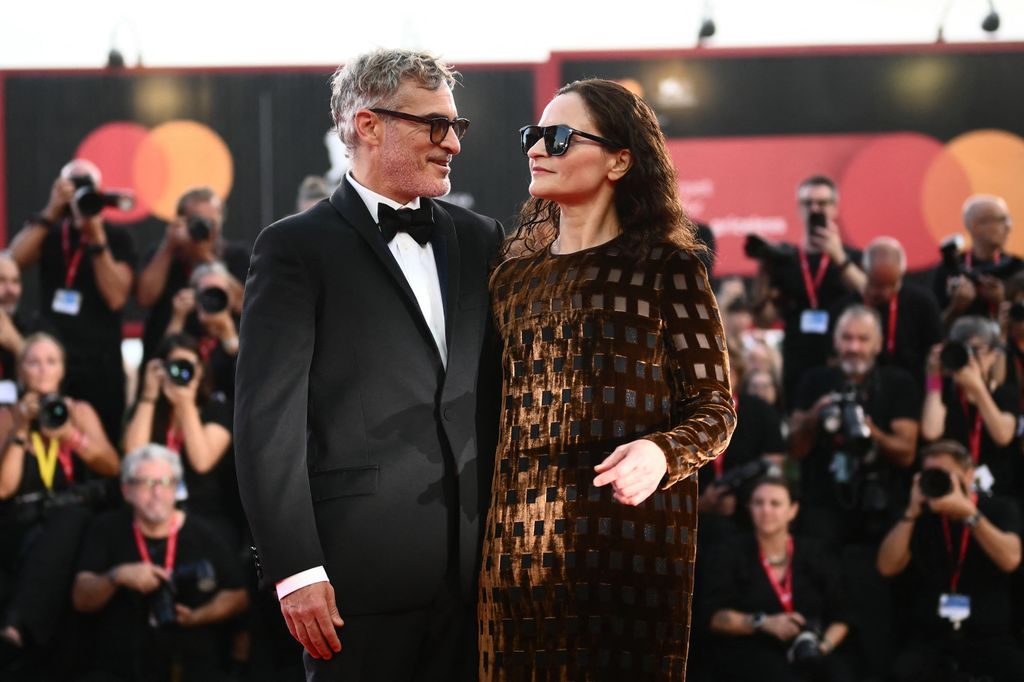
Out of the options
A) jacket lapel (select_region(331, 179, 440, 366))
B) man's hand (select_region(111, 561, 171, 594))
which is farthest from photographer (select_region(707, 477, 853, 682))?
jacket lapel (select_region(331, 179, 440, 366))

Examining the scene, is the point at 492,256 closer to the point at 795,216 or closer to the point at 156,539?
the point at 156,539

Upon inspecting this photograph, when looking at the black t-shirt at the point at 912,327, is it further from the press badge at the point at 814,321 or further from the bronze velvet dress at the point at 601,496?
the bronze velvet dress at the point at 601,496

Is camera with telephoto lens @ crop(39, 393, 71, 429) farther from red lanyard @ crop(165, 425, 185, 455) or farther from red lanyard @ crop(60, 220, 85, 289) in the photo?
red lanyard @ crop(60, 220, 85, 289)

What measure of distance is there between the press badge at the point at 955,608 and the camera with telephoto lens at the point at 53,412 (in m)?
3.58

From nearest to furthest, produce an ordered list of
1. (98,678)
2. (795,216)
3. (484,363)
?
1. (484,363)
2. (98,678)
3. (795,216)

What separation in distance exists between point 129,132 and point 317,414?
533 centimetres

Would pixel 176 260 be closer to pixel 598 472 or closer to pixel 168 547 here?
pixel 168 547

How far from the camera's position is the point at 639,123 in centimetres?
243

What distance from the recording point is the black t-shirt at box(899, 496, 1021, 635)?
527 centimetres

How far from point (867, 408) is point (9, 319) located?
3677 mm

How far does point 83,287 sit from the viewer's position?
593 centimetres

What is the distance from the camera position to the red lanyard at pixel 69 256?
19.4 feet

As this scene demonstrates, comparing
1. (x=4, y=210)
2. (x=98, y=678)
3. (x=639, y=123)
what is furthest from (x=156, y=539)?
(x=639, y=123)

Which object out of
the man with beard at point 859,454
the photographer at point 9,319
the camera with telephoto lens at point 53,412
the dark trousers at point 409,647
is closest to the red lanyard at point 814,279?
the man with beard at point 859,454
